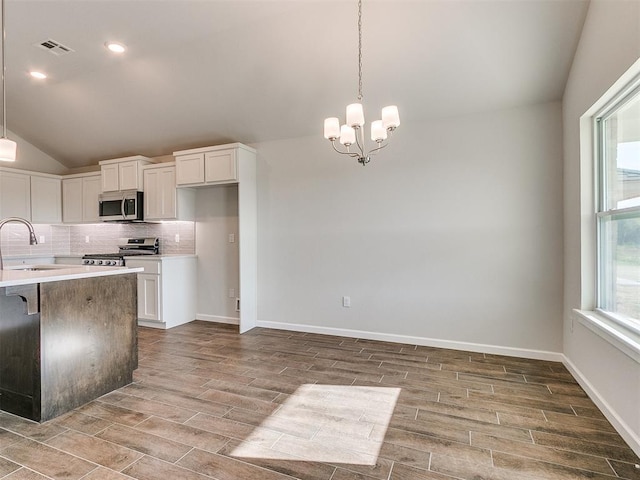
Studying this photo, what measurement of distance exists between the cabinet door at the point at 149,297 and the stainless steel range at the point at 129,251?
0.57 meters

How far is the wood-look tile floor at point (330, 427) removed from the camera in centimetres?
177

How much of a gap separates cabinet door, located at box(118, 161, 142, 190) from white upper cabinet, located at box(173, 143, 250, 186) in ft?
2.67

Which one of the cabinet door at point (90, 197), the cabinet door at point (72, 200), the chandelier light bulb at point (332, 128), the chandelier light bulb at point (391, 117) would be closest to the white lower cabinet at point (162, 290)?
the cabinet door at point (90, 197)

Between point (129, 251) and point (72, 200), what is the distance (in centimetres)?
151

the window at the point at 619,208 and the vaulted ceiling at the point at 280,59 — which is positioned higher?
the vaulted ceiling at the point at 280,59

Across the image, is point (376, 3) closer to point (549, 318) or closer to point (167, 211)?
point (549, 318)

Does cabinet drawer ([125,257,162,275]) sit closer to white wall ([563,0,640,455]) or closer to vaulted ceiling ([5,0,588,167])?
vaulted ceiling ([5,0,588,167])

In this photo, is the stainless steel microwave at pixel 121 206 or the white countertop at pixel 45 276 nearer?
the white countertop at pixel 45 276

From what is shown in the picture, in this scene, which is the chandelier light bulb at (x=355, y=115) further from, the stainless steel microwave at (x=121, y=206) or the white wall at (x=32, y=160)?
the white wall at (x=32, y=160)

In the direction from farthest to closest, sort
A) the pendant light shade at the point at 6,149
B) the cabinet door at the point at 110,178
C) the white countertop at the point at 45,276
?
the cabinet door at the point at 110,178 → the pendant light shade at the point at 6,149 → the white countertop at the point at 45,276

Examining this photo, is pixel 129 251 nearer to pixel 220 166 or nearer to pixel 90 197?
pixel 90 197

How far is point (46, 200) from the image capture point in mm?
5520

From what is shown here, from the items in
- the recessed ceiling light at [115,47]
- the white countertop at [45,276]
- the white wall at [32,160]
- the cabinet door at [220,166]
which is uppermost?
the recessed ceiling light at [115,47]

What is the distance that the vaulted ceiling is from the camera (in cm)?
278
